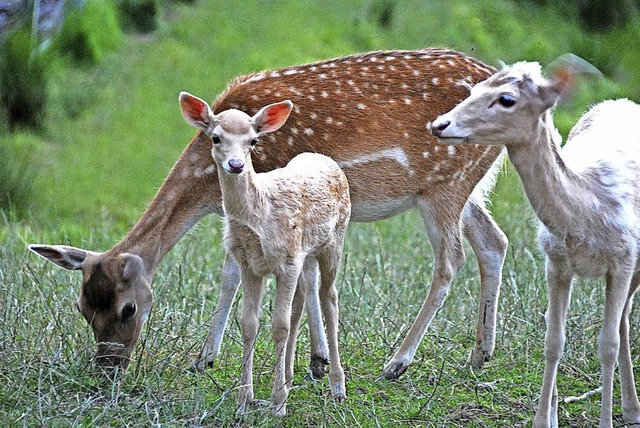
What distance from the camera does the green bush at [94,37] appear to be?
13625 mm

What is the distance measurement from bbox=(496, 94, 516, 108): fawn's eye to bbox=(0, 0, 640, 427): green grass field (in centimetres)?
42

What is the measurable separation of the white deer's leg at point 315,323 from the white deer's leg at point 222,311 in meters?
0.57

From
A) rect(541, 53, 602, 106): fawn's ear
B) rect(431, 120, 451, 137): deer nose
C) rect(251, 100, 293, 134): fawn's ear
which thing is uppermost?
rect(541, 53, 602, 106): fawn's ear

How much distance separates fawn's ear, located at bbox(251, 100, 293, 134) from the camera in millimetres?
5488

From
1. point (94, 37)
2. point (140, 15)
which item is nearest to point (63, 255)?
point (94, 37)

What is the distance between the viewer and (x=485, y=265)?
7090 mm

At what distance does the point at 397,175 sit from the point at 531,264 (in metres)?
1.96

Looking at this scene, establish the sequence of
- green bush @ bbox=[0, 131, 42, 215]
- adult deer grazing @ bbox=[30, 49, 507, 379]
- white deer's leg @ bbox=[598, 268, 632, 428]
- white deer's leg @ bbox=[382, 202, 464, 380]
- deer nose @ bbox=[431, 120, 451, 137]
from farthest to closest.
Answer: green bush @ bbox=[0, 131, 42, 215], white deer's leg @ bbox=[382, 202, 464, 380], adult deer grazing @ bbox=[30, 49, 507, 379], white deer's leg @ bbox=[598, 268, 632, 428], deer nose @ bbox=[431, 120, 451, 137]

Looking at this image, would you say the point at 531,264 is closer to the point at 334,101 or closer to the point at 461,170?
the point at 461,170

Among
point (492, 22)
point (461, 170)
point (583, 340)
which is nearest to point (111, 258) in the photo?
point (461, 170)

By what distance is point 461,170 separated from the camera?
6.89m

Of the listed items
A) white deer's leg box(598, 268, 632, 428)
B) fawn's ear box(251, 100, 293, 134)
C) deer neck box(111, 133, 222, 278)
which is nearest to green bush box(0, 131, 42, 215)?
deer neck box(111, 133, 222, 278)

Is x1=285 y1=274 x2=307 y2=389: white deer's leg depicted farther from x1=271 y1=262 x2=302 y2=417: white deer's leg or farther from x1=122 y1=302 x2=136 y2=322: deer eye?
x1=122 y1=302 x2=136 y2=322: deer eye

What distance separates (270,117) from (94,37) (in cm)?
876
